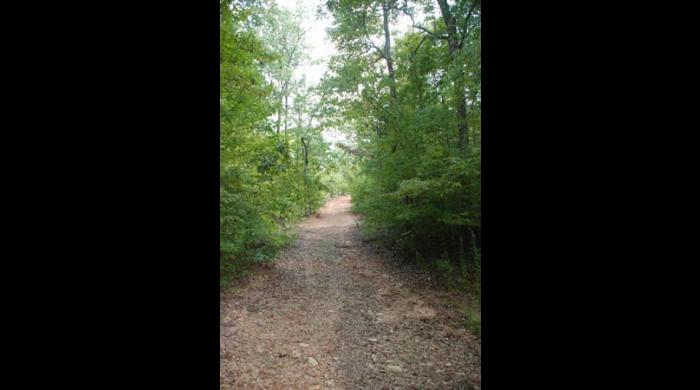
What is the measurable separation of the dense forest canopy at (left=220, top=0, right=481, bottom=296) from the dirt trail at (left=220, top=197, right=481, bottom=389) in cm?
78

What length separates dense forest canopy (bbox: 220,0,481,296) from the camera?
4.55m

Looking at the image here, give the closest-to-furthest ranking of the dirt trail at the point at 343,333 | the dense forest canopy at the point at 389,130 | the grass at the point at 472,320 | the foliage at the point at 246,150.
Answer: the dirt trail at the point at 343,333 → the grass at the point at 472,320 → the foliage at the point at 246,150 → the dense forest canopy at the point at 389,130

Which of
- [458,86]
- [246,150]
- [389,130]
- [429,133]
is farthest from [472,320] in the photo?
[246,150]

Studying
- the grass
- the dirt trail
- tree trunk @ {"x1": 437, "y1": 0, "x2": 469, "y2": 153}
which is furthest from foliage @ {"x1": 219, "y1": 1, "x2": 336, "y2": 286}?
the grass

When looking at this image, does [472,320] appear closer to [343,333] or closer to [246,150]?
[343,333]

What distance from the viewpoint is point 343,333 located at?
421 cm

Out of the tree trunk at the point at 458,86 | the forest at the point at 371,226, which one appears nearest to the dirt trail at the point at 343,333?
the forest at the point at 371,226

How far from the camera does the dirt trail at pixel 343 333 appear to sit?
3.25 m

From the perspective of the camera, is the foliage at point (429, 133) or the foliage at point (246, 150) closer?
the foliage at point (246, 150)

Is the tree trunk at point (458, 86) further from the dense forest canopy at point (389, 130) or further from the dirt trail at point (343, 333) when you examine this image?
the dirt trail at point (343, 333)

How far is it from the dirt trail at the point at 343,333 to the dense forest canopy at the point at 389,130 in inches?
30.7
